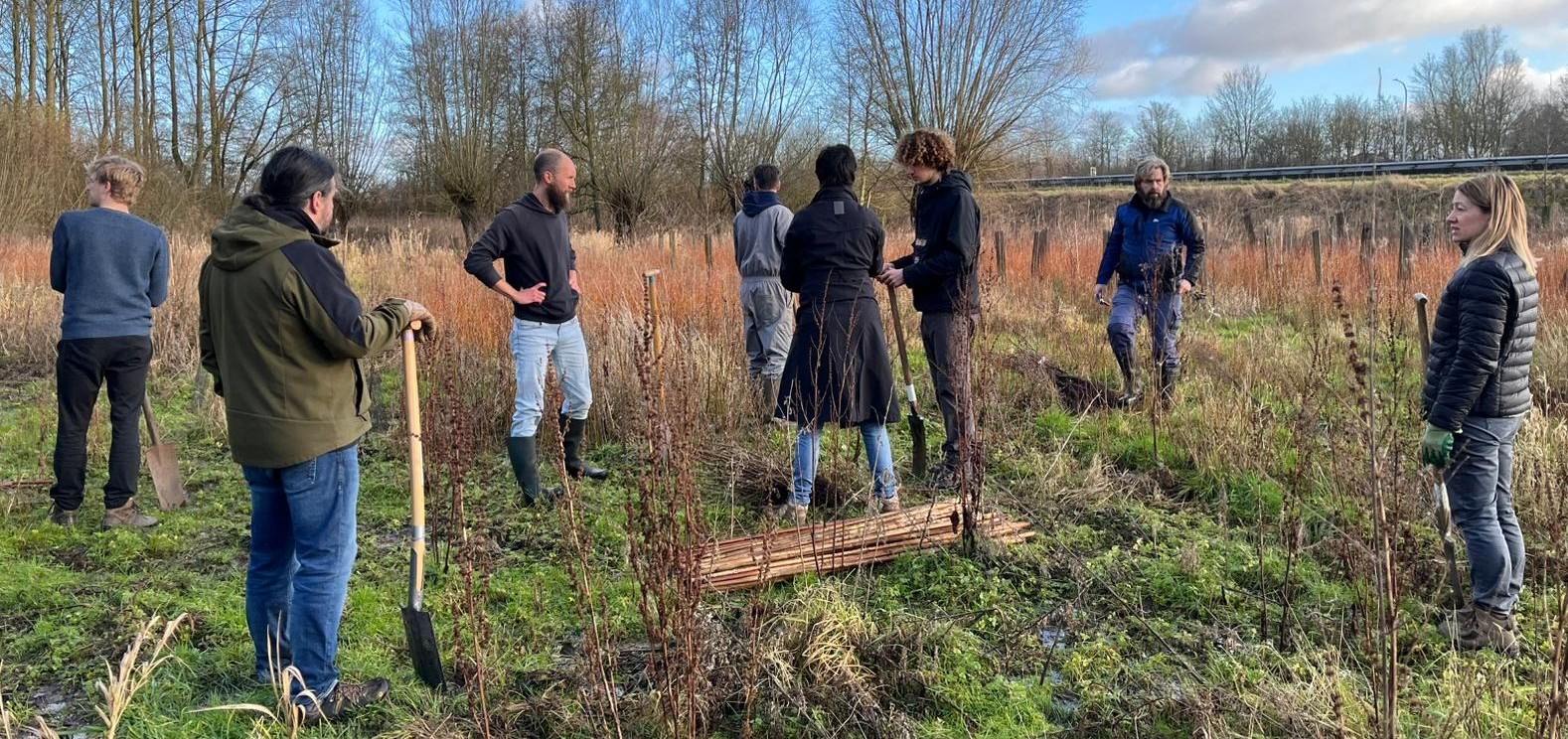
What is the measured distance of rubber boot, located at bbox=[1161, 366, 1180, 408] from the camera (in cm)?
562

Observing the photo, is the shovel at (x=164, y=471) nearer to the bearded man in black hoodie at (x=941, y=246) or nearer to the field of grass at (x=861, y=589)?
the field of grass at (x=861, y=589)

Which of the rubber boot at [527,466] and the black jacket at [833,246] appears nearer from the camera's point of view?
the black jacket at [833,246]

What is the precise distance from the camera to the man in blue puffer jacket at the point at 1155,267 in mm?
5707

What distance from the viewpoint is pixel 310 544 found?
2.52m

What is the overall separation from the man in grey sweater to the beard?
163 cm

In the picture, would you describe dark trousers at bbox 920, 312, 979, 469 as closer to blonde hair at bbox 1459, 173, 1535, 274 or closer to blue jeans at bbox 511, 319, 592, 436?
blue jeans at bbox 511, 319, 592, 436

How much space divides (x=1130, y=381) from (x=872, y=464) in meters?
2.69

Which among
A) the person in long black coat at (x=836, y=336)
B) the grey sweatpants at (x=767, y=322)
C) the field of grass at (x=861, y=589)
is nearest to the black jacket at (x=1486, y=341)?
the field of grass at (x=861, y=589)

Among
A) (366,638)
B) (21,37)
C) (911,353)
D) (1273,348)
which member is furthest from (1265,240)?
(21,37)

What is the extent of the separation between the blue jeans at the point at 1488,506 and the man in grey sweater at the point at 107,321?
4.97m

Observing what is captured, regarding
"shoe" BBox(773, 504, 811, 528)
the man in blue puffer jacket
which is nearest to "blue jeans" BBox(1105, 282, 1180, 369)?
the man in blue puffer jacket

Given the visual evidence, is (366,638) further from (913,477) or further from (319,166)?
(913,477)

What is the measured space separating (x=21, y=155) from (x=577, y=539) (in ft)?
54.4

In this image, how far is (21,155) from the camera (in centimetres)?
1427
